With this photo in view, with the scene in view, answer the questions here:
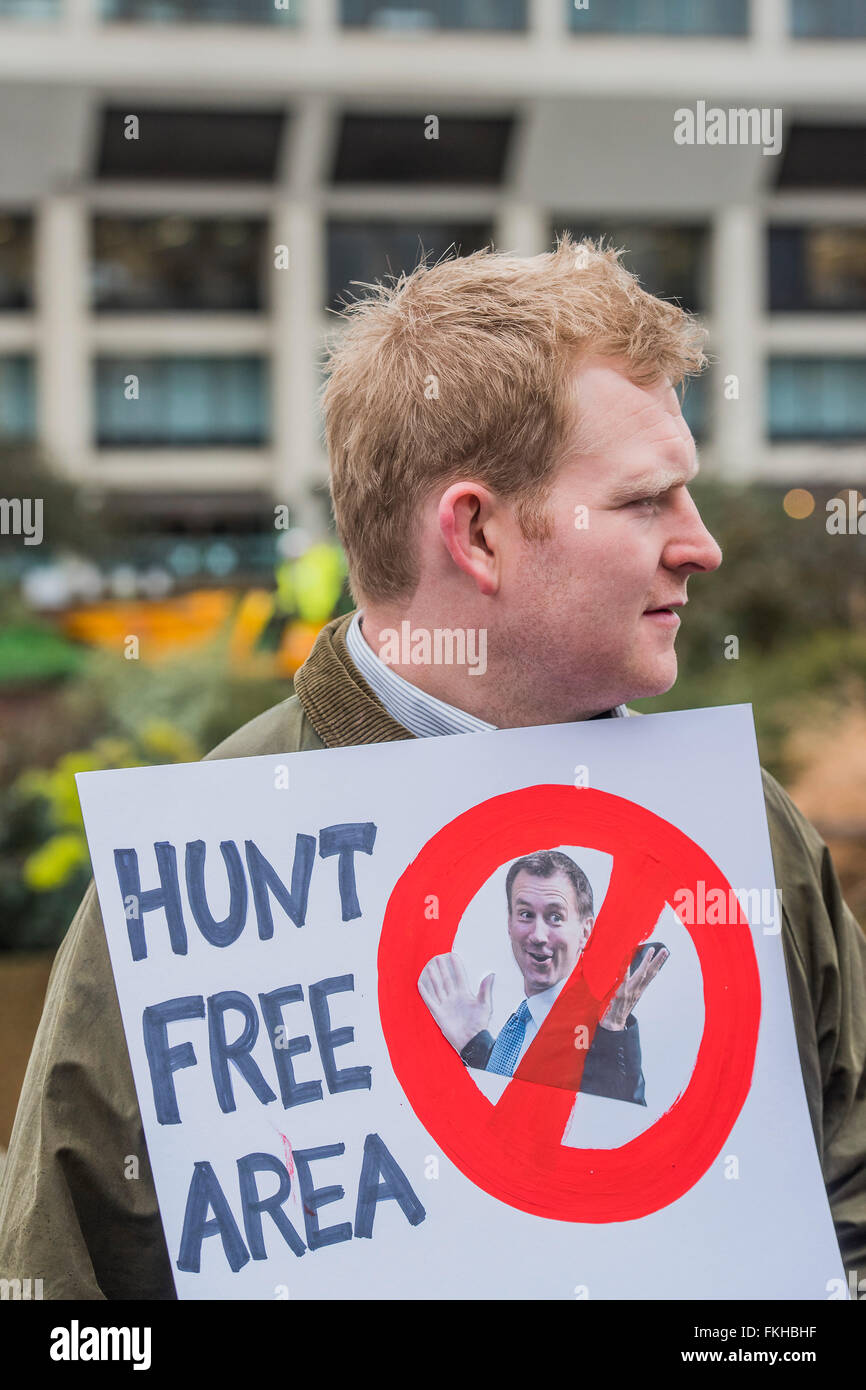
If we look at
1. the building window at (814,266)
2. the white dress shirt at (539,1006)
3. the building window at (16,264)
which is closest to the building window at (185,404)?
the building window at (16,264)

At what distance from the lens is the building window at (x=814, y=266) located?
33.1 m

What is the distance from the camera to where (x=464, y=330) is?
1510 millimetres

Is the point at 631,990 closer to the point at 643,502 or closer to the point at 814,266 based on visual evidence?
the point at 643,502

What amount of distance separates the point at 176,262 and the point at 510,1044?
33.1 metres

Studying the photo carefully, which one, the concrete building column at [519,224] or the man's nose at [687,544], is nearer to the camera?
the man's nose at [687,544]

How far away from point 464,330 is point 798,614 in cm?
1076

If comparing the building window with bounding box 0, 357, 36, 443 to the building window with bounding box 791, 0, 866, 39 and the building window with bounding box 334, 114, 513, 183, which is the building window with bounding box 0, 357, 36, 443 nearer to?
the building window with bounding box 334, 114, 513, 183

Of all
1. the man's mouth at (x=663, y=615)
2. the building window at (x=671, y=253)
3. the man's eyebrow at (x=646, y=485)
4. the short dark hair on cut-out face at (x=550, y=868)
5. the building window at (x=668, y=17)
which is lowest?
the short dark hair on cut-out face at (x=550, y=868)

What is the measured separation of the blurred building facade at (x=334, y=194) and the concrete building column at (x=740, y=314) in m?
0.06

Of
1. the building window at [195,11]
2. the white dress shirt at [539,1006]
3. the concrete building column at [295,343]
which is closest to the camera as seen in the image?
the white dress shirt at [539,1006]

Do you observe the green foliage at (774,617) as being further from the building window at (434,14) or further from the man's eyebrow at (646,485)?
the building window at (434,14)

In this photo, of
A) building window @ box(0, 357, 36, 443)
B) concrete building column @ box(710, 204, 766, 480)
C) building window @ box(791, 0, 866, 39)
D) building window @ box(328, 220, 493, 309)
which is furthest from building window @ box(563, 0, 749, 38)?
building window @ box(0, 357, 36, 443)

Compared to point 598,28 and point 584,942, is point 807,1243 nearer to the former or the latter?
point 584,942
